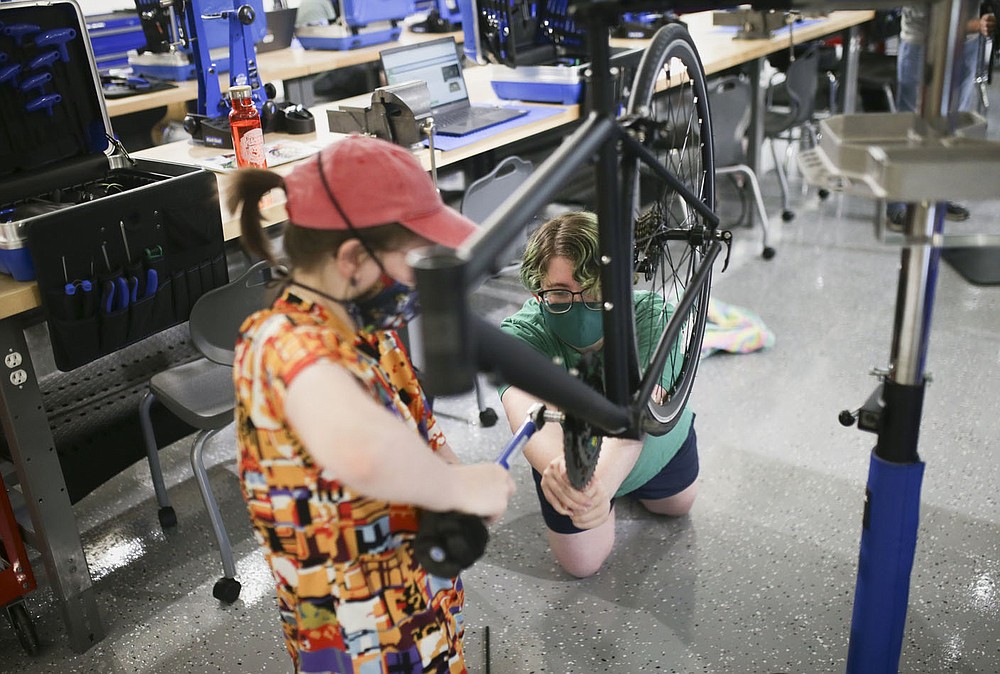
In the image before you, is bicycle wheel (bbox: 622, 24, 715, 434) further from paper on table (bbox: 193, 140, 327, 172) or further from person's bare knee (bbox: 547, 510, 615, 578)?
paper on table (bbox: 193, 140, 327, 172)

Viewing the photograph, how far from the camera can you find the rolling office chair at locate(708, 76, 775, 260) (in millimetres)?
3654

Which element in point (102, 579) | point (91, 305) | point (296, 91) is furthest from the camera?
point (296, 91)

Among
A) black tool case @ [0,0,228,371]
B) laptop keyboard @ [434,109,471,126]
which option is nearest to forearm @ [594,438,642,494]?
black tool case @ [0,0,228,371]

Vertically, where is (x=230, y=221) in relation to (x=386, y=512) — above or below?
above

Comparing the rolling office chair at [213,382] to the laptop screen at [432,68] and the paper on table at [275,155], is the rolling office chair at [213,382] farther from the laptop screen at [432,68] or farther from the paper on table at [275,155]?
the laptop screen at [432,68]

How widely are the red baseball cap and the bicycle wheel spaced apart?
479 mm

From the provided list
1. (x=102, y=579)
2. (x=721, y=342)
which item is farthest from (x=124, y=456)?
(x=721, y=342)

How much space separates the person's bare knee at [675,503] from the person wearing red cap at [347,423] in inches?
39.9

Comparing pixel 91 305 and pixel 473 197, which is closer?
pixel 91 305

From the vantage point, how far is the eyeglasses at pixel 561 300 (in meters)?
1.83

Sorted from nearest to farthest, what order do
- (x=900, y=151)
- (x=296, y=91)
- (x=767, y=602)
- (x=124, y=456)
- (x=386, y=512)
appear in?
(x=900, y=151) → (x=386, y=512) → (x=767, y=602) → (x=124, y=456) → (x=296, y=91)

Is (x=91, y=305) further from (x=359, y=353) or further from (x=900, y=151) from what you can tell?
(x=900, y=151)

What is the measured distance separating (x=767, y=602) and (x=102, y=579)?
1519 mm

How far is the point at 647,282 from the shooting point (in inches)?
70.9
